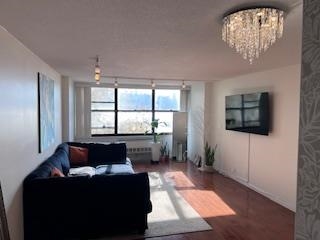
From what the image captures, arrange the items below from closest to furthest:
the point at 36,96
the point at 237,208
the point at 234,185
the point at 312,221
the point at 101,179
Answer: the point at 312,221 < the point at 101,179 < the point at 36,96 < the point at 237,208 < the point at 234,185

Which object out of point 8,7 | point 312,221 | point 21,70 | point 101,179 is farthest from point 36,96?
point 312,221

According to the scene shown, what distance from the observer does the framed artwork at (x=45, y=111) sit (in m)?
3.29

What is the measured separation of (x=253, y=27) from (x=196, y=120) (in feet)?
16.3

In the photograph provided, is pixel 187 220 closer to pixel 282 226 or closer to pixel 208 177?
pixel 282 226

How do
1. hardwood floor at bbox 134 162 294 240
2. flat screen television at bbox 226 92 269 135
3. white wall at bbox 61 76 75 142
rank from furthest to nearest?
white wall at bbox 61 76 75 142 → flat screen television at bbox 226 92 269 135 → hardwood floor at bbox 134 162 294 240

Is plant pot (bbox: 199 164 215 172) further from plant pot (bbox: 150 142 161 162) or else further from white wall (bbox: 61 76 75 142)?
white wall (bbox: 61 76 75 142)

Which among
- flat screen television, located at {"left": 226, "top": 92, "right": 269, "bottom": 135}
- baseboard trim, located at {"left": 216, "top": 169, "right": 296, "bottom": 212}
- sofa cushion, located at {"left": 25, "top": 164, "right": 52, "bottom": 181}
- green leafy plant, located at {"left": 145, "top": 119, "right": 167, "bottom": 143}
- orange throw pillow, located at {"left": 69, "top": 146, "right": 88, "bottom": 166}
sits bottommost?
baseboard trim, located at {"left": 216, "top": 169, "right": 296, "bottom": 212}

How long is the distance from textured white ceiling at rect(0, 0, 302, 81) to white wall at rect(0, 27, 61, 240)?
0.20m

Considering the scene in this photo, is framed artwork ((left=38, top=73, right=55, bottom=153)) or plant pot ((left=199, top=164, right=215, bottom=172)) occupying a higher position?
framed artwork ((left=38, top=73, right=55, bottom=153))

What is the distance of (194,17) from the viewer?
1.86 m

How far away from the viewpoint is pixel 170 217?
11.5ft

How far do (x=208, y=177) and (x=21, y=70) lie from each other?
4.29 metres

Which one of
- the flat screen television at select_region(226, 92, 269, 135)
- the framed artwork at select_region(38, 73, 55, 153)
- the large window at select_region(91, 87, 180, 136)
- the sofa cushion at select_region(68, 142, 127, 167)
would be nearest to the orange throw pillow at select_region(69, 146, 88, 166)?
the sofa cushion at select_region(68, 142, 127, 167)

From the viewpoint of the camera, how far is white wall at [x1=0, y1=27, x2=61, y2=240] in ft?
7.03
